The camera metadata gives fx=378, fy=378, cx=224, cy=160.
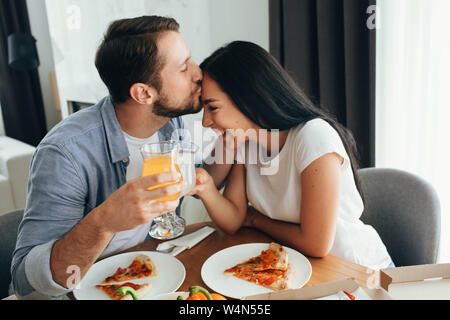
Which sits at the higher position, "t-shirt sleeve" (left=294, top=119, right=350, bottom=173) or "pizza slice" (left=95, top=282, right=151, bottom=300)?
"t-shirt sleeve" (left=294, top=119, right=350, bottom=173)

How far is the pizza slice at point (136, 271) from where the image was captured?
120 centimetres

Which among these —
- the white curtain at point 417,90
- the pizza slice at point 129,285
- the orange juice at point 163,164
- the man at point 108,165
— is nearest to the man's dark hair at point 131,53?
the man at point 108,165

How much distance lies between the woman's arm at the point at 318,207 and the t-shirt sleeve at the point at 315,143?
0.02m

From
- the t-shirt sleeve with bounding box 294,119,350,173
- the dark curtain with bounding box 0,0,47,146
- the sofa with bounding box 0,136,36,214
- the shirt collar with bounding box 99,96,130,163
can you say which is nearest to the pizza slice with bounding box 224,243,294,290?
the t-shirt sleeve with bounding box 294,119,350,173

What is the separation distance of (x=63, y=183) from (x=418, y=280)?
3.58 ft

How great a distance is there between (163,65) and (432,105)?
1.44 meters

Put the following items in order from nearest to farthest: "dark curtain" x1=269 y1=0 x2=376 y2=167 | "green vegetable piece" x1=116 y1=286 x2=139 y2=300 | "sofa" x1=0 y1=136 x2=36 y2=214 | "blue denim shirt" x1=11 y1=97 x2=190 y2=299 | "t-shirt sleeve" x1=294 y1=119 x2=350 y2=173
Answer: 1. "green vegetable piece" x1=116 y1=286 x2=139 y2=300
2. "blue denim shirt" x1=11 y1=97 x2=190 y2=299
3. "t-shirt sleeve" x1=294 y1=119 x2=350 y2=173
4. "dark curtain" x1=269 y1=0 x2=376 y2=167
5. "sofa" x1=0 y1=136 x2=36 y2=214

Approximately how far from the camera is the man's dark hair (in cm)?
148

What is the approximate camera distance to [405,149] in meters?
2.18

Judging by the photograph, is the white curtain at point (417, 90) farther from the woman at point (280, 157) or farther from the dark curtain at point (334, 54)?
the woman at point (280, 157)

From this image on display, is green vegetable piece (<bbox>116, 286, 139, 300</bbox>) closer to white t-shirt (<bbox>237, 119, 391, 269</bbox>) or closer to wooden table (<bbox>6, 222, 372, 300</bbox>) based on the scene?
wooden table (<bbox>6, 222, 372, 300</bbox>)

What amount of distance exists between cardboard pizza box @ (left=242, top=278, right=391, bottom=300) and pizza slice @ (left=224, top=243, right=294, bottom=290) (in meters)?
0.39

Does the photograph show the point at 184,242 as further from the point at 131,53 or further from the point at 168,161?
the point at 131,53

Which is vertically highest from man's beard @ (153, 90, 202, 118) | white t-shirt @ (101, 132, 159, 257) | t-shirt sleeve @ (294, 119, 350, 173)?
man's beard @ (153, 90, 202, 118)
